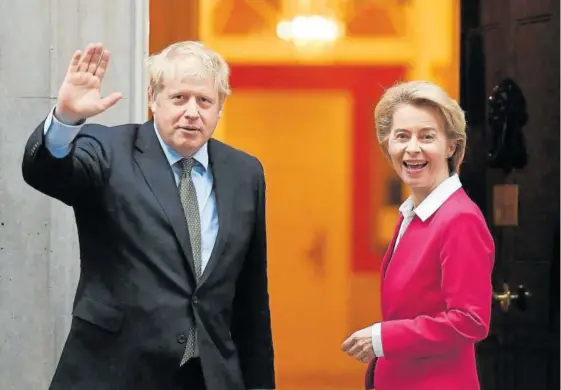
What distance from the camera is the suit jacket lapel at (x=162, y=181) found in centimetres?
253

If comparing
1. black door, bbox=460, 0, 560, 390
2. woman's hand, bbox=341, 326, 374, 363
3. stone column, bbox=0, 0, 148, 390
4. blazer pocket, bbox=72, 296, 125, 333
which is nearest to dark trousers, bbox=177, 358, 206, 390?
blazer pocket, bbox=72, 296, 125, 333

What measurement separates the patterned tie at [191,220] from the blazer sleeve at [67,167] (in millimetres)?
215

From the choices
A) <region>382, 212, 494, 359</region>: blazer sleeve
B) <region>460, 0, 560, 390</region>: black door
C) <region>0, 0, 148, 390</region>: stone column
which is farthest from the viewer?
<region>460, 0, 560, 390</region>: black door

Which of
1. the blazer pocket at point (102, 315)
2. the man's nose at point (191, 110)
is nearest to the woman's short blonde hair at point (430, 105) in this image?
the man's nose at point (191, 110)

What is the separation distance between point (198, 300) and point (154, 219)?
0.24m

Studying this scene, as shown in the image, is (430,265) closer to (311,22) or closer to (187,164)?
(187,164)

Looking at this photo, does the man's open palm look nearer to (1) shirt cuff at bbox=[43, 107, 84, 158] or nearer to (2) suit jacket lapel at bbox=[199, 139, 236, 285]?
(1) shirt cuff at bbox=[43, 107, 84, 158]

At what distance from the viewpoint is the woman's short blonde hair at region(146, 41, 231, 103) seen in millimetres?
2527

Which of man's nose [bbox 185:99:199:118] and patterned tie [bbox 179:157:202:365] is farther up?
man's nose [bbox 185:99:199:118]

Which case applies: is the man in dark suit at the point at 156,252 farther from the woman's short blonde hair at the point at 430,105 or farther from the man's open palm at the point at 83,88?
the woman's short blonde hair at the point at 430,105

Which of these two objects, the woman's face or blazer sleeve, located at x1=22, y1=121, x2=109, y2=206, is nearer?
blazer sleeve, located at x1=22, y1=121, x2=109, y2=206

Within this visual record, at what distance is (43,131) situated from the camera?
236cm

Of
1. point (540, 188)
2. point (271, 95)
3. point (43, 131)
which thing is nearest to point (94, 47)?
point (43, 131)

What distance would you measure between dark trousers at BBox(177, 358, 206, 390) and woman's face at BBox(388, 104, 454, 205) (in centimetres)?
75
